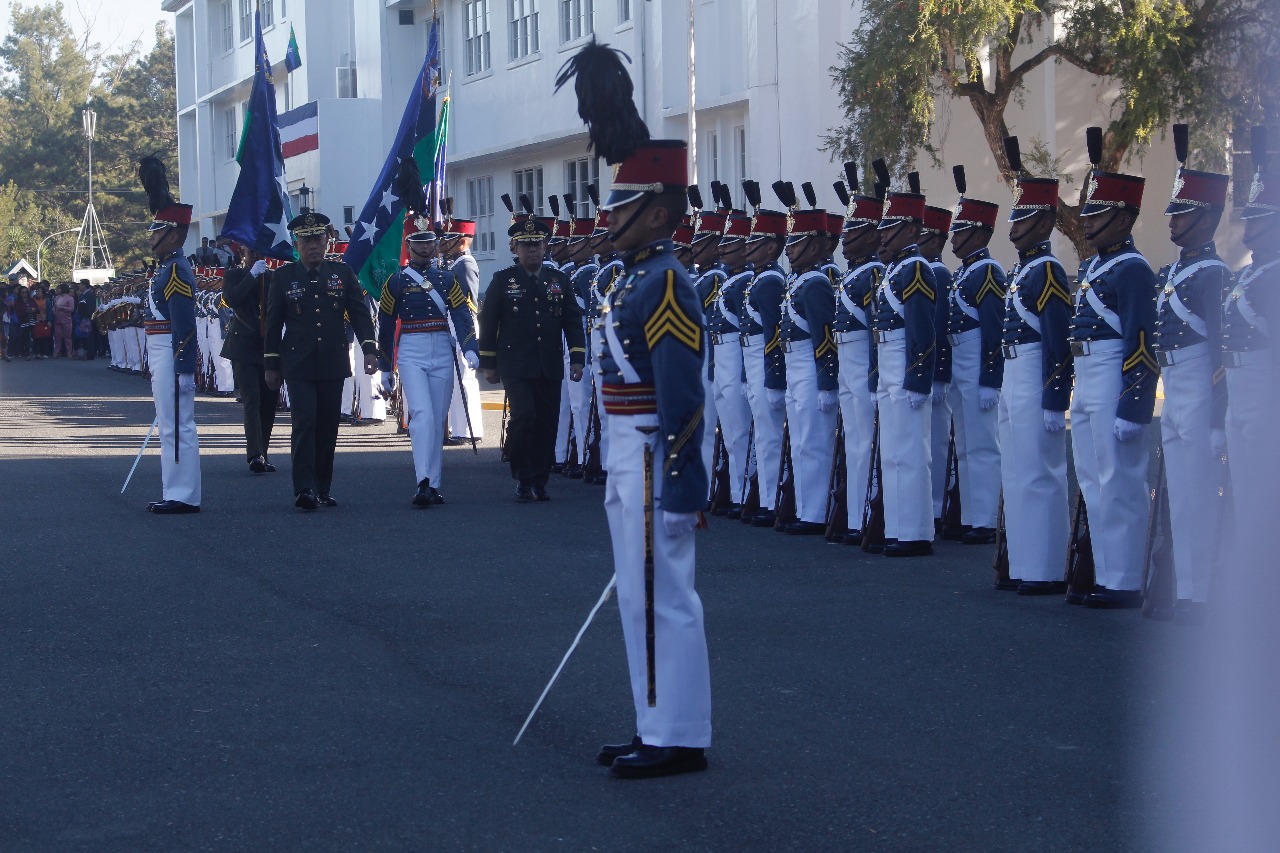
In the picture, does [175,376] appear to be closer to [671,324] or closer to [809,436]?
[809,436]

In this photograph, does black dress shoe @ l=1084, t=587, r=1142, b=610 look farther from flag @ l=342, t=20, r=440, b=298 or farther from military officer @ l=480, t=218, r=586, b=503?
flag @ l=342, t=20, r=440, b=298

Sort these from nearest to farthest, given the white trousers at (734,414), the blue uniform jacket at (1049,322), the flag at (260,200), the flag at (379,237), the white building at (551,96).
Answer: the blue uniform jacket at (1049,322) → the white trousers at (734,414) → the flag at (260,200) → the flag at (379,237) → the white building at (551,96)

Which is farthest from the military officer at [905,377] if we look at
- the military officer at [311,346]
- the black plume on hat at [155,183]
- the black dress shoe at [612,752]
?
the black plume on hat at [155,183]

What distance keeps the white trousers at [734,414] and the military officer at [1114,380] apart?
4189 mm

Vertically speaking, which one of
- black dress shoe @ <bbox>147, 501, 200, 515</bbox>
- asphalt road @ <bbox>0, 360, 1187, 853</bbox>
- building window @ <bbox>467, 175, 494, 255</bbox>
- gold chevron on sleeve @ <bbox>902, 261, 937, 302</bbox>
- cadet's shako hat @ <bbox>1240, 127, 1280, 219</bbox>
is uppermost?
building window @ <bbox>467, 175, 494, 255</bbox>

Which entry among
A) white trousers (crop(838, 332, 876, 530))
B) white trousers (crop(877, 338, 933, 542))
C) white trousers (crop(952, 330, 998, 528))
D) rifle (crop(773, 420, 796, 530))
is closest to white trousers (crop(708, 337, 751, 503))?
rifle (crop(773, 420, 796, 530))

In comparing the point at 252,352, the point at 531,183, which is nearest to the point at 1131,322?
the point at 252,352

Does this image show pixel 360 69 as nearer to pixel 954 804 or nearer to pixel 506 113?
pixel 506 113

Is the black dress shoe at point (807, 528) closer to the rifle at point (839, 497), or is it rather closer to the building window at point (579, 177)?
the rifle at point (839, 497)

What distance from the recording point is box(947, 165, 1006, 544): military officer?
11250mm

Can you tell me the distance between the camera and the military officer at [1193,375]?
28.5 ft

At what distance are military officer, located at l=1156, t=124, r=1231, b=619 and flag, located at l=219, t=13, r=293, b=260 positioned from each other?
947 cm

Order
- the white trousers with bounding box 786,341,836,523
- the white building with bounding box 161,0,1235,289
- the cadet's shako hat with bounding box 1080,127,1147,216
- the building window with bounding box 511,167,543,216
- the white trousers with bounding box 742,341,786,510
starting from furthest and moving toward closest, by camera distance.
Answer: the building window with bounding box 511,167,543,216, the white building with bounding box 161,0,1235,289, the white trousers with bounding box 742,341,786,510, the white trousers with bounding box 786,341,836,523, the cadet's shako hat with bounding box 1080,127,1147,216

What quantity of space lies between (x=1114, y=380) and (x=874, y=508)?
2566 millimetres
